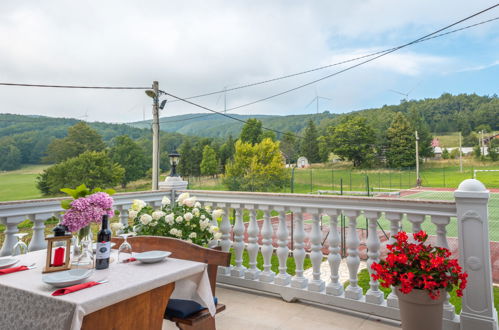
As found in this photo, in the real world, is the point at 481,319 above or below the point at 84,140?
below

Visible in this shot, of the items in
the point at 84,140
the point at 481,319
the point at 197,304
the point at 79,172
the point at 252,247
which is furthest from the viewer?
the point at 79,172

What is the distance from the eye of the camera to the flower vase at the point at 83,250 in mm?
1385

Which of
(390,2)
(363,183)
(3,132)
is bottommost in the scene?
(363,183)

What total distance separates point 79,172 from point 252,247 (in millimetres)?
21624

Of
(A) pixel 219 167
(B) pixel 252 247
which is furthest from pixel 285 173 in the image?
(B) pixel 252 247

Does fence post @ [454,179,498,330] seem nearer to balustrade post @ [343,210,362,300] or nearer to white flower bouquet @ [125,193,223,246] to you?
balustrade post @ [343,210,362,300]

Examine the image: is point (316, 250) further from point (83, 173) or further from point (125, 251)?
point (83, 173)

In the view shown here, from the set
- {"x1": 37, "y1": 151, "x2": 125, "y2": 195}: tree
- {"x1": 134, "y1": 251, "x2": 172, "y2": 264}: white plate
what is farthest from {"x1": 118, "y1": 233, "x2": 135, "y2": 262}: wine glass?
{"x1": 37, "y1": 151, "x2": 125, "y2": 195}: tree

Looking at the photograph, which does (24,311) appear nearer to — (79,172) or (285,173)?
(79,172)

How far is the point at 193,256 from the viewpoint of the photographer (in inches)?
63.0

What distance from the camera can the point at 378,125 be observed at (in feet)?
123

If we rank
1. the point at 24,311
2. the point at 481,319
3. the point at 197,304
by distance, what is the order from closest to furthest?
the point at 24,311 → the point at 197,304 → the point at 481,319

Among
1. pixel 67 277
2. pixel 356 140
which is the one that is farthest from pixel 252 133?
pixel 67 277

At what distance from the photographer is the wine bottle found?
1.38 metres
